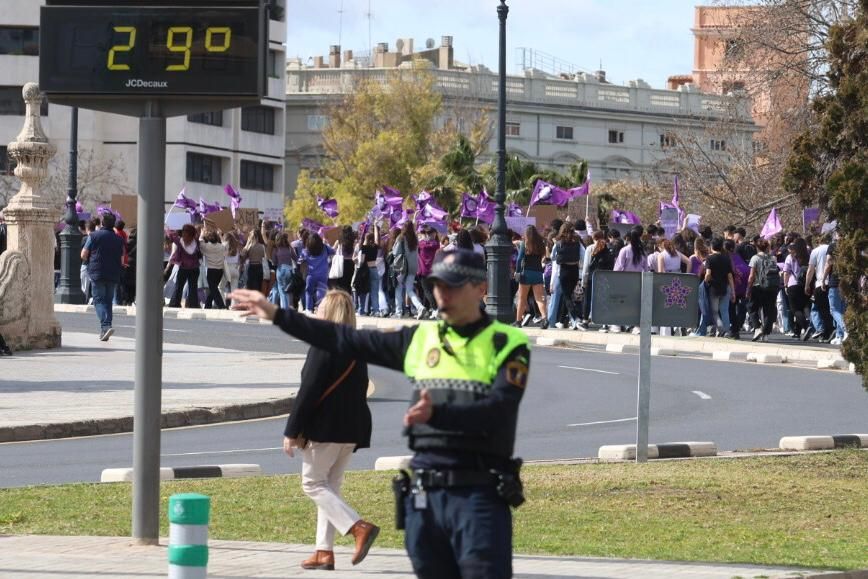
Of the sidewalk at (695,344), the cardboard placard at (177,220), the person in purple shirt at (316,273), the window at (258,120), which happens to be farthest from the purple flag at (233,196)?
the window at (258,120)

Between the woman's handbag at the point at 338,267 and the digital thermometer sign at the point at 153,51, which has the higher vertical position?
the digital thermometer sign at the point at 153,51

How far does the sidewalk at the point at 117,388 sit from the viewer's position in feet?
58.2

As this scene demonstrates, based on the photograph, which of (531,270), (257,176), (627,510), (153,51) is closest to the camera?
(153,51)

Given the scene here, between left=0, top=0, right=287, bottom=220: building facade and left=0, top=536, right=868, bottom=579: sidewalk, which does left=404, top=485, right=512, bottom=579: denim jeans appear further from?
left=0, top=0, right=287, bottom=220: building facade

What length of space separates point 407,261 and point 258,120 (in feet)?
225

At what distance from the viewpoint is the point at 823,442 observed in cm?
1600

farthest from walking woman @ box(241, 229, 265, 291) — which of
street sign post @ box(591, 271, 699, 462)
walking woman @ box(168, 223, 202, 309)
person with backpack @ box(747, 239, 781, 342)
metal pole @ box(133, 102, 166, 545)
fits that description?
metal pole @ box(133, 102, 166, 545)

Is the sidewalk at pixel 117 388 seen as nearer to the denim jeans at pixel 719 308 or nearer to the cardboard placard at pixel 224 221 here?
the denim jeans at pixel 719 308

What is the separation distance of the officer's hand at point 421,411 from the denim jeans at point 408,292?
1097 inches

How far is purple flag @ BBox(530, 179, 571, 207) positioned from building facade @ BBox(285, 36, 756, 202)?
6526cm

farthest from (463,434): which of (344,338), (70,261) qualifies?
(70,261)

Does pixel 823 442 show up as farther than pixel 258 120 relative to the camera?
No

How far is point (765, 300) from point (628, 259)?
271cm

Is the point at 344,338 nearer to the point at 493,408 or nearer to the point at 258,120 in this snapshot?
the point at 493,408
